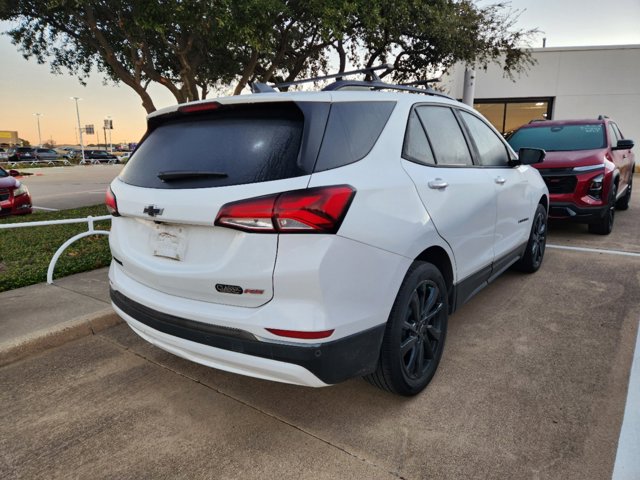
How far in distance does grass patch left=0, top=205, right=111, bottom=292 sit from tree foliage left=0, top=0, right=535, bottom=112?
3497mm

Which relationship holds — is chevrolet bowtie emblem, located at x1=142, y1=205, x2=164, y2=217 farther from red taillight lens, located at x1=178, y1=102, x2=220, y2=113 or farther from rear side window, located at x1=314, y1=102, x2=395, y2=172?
rear side window, located at x1=314, y1=102, x2=395, y2=172

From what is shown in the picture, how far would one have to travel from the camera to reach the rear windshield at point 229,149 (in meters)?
2.11

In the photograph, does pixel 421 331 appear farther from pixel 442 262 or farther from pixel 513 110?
pixel 513 110

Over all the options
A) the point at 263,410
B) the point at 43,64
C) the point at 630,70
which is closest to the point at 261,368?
the point at 263,410

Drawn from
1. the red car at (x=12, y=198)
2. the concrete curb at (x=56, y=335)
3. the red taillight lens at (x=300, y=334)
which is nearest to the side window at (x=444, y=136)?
the red taillight lens at (x=300, y=334)

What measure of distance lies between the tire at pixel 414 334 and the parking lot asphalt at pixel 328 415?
6.8 inches

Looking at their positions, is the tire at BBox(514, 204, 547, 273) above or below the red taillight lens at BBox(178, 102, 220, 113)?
below

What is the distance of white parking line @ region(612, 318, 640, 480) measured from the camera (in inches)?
83.5

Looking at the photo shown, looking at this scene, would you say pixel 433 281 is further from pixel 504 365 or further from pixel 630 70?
pixel 630 70

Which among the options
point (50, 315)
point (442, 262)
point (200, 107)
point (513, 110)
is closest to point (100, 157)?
point (513, 110)

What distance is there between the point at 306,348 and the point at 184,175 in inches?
40.8

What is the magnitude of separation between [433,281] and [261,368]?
3.96ft

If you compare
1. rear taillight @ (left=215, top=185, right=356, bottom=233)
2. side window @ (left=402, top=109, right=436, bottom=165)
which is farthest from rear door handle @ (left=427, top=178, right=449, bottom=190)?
rear taillight @ (left=215, top=185, right=356, bottom=233)

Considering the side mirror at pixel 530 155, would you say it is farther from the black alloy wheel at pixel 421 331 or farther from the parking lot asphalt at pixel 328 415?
the black alloy wheel at pixel 421 331
